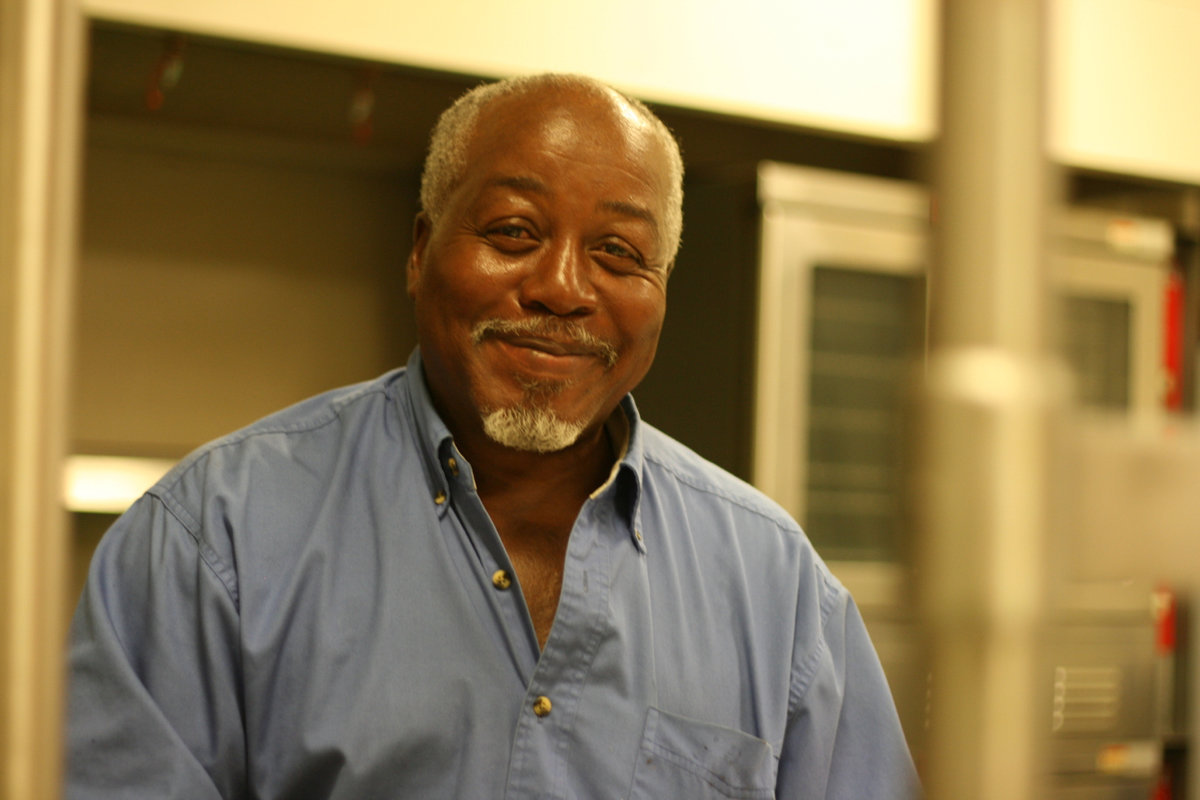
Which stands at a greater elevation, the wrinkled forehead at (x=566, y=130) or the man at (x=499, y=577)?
the wrinkled forehead at (x=566, y=130)

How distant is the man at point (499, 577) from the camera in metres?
1.14

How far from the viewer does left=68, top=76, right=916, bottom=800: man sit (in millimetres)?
1143

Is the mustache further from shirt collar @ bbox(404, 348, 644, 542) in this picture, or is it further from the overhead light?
the overhead light

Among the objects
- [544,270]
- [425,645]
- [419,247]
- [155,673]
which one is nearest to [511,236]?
[544,270]

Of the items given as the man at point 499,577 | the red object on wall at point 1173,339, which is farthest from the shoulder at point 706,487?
the red object on wall at point 1173,339

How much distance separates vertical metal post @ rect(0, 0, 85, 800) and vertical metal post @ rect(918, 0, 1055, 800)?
0.27m

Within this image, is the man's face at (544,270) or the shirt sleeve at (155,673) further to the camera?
the man's face at (544,270)

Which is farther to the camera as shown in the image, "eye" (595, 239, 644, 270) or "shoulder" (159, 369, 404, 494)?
"eye" (595, 239, 644, 270)

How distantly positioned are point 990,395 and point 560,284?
1020 mm

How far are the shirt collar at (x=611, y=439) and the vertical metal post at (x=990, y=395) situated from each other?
98 centimetres

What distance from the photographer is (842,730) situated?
139cm

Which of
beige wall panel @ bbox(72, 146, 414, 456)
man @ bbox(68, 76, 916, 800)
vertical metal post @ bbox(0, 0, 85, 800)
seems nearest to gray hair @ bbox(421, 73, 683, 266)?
man @ bbox(68, 76, 916, 800)

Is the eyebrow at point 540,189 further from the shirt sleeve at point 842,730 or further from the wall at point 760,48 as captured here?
the wall at point 760,48

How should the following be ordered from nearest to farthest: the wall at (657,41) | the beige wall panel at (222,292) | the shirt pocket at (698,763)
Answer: the shirt pocket at (698,763) → the wall at (657,41) → the beige wall panel at (222,292)
